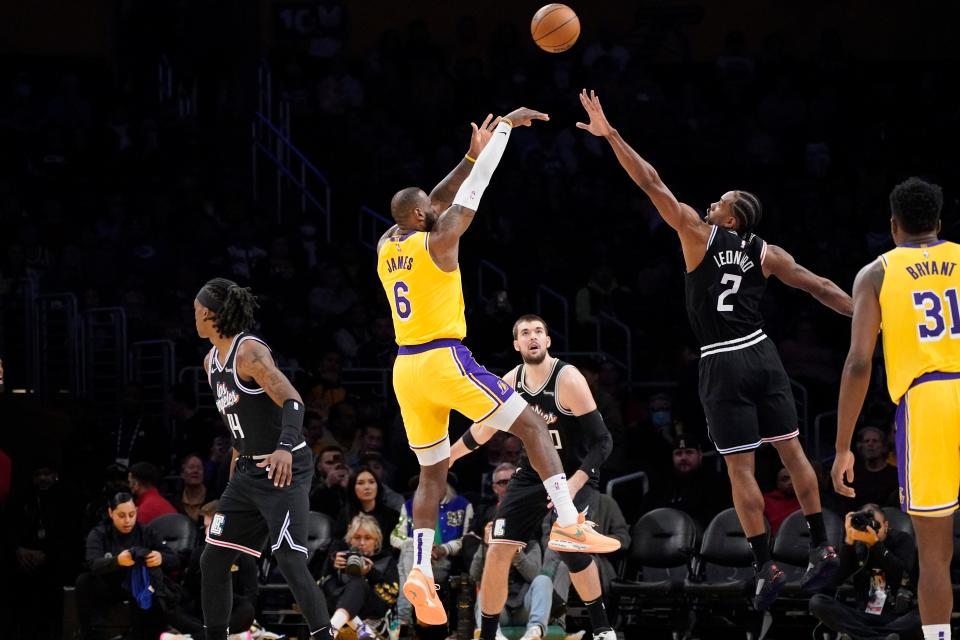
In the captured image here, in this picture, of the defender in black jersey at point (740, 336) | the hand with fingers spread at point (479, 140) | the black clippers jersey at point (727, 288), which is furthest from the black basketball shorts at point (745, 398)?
the hand with fingers spread at point (479, 140)

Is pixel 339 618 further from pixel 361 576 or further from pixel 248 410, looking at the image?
pixel 248 410

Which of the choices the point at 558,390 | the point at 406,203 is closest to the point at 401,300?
the point at 406,203

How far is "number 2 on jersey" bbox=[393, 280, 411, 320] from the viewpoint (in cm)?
826

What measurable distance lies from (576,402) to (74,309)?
7.43 meters

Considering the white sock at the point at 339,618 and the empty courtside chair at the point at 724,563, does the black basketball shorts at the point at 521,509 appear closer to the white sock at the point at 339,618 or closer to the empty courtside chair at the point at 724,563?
the empty courtside chair at the point at 724,563

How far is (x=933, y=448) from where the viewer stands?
6.52 meters

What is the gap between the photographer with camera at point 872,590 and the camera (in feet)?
33.8

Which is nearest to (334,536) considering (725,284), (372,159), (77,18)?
(725,284)

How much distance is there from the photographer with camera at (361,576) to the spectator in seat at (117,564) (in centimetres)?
138

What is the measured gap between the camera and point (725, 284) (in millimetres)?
8320

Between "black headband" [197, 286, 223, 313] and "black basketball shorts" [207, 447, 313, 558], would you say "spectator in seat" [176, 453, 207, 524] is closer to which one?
"black basketball shorts" [207, 447, 313, 558]

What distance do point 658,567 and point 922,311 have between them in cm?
571

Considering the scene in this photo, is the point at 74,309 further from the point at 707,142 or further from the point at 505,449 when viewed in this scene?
the point at 707,142

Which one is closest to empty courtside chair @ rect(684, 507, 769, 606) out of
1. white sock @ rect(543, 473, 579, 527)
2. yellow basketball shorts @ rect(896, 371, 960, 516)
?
white sock @ rect(543, 473, 579, 527)
